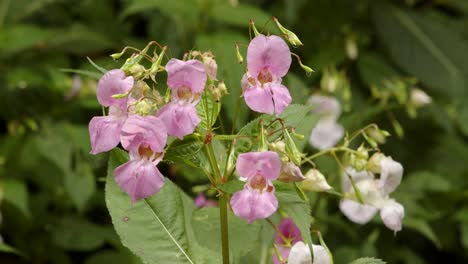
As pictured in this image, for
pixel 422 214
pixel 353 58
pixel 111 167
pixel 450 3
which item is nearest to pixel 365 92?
pixel 353 58

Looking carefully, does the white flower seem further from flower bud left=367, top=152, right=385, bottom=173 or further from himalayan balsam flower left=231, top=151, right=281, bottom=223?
flower bud left=367, top=152, right=385, bottom=173

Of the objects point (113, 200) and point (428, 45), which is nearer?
point (113, 200)

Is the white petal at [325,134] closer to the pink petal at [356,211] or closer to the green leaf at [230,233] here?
the pink petal at [356,211]

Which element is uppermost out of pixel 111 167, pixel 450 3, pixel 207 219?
pixel 111 167

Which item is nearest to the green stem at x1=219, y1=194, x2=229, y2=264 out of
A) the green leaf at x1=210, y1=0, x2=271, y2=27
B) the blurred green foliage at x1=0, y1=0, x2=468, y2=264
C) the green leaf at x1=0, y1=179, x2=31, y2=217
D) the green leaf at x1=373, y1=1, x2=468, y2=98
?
the blurred green foliage at x1=0, y1=0, x2=468, y2=264

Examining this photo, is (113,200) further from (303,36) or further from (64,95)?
→ (303,36)

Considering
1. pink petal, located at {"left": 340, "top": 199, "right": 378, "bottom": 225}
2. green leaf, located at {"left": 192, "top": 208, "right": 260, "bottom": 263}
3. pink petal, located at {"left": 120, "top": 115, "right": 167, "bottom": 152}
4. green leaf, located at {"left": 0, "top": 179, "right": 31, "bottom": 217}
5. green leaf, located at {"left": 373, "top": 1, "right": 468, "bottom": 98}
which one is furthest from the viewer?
green leaf, located at {"left": 373, "top": 1, "right": 468, "bottom": 98}
